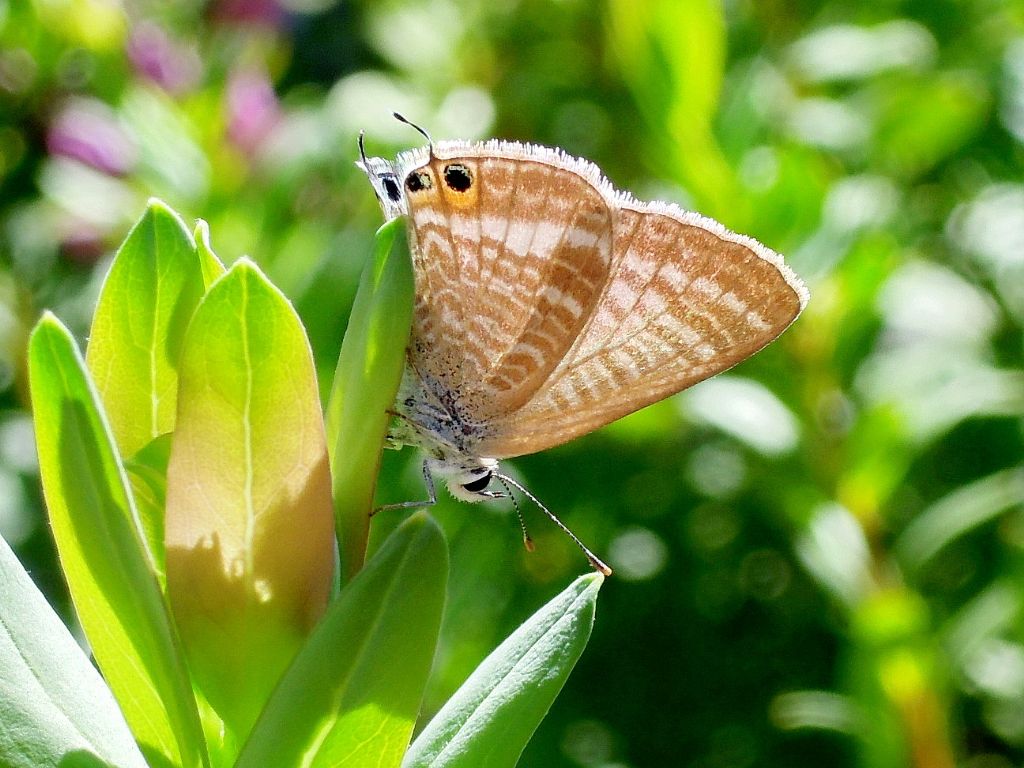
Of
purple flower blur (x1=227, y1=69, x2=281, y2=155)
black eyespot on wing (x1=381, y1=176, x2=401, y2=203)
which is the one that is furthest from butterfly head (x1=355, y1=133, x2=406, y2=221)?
purple flower blur (x1=227, y1=69, x2=281, y2=155)

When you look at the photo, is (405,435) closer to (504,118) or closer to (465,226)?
(465,226)

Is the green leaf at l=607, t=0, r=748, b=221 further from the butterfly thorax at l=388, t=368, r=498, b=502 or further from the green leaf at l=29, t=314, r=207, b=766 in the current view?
the green leaf at l=29, t=314, r=207, b=766

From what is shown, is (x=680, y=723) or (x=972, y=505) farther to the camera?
(x=680, y=723)

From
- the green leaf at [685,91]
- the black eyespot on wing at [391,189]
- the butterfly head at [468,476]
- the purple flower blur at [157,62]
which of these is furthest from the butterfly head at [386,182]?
the purple flower blur at [157,62]

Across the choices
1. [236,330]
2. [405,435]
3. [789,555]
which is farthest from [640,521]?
Result: [236,330]

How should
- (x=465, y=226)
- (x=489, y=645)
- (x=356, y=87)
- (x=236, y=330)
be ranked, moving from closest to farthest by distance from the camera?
(x=236, y=330), (x=465, y=226), (x=489, y=645), (x=356, y=87)

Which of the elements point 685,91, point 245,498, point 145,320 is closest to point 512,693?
point 245,498

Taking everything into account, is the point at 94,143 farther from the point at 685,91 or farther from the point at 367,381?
the point at 367,381
